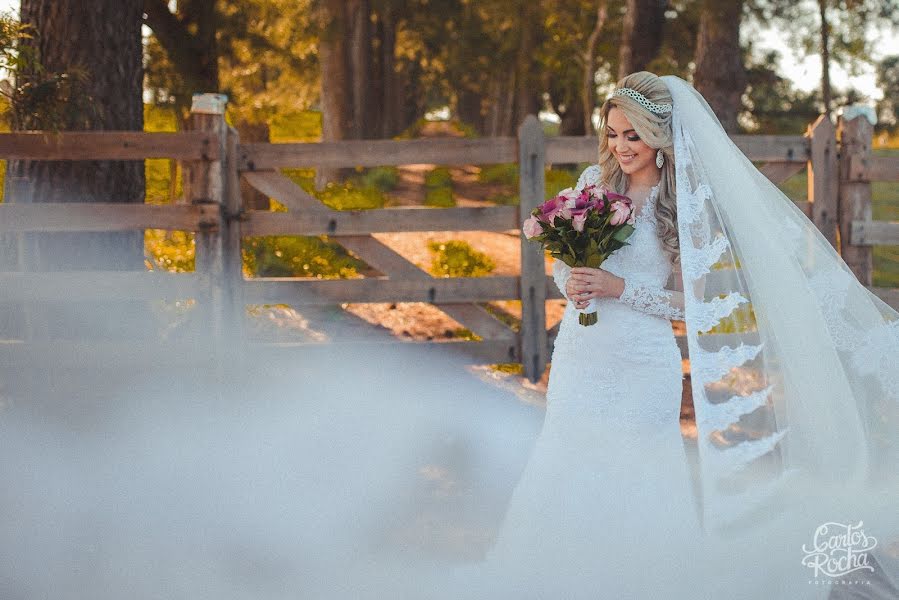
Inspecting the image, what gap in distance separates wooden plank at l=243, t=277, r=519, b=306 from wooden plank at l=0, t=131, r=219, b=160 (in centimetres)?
100

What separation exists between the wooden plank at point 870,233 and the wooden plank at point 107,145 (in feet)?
15.0

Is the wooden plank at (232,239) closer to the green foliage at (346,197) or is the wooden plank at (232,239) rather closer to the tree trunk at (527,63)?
the green foliage at (346,197)

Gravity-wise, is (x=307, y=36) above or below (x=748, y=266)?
above

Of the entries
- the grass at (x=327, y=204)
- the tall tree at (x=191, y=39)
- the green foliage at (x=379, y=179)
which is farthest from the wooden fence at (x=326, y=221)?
the green foliage at (x=379, y=179)

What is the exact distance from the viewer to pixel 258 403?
711cm

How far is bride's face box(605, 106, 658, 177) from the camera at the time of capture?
3.70 meters

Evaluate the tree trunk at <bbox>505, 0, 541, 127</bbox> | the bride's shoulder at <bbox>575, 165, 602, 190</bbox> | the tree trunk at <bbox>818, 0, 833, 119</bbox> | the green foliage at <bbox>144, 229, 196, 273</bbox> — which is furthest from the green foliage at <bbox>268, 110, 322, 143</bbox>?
the bride's shoulder at <bbox>575, 165, 602, 190</bbox>

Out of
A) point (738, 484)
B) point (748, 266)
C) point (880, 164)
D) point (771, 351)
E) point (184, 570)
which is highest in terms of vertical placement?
point (880, 164)

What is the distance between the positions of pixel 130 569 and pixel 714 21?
10.2 meters

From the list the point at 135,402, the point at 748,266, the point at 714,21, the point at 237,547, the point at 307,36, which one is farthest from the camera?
the point at 307,36

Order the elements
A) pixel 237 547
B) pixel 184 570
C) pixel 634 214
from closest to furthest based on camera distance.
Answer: pixel 634 214 < pixel 184 570 < pixel 237 547

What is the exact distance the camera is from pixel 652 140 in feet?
12.0

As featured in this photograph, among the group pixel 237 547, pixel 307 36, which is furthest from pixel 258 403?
pixel 307 36

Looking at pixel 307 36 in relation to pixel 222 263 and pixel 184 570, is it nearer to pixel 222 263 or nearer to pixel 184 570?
pixel 222 263
